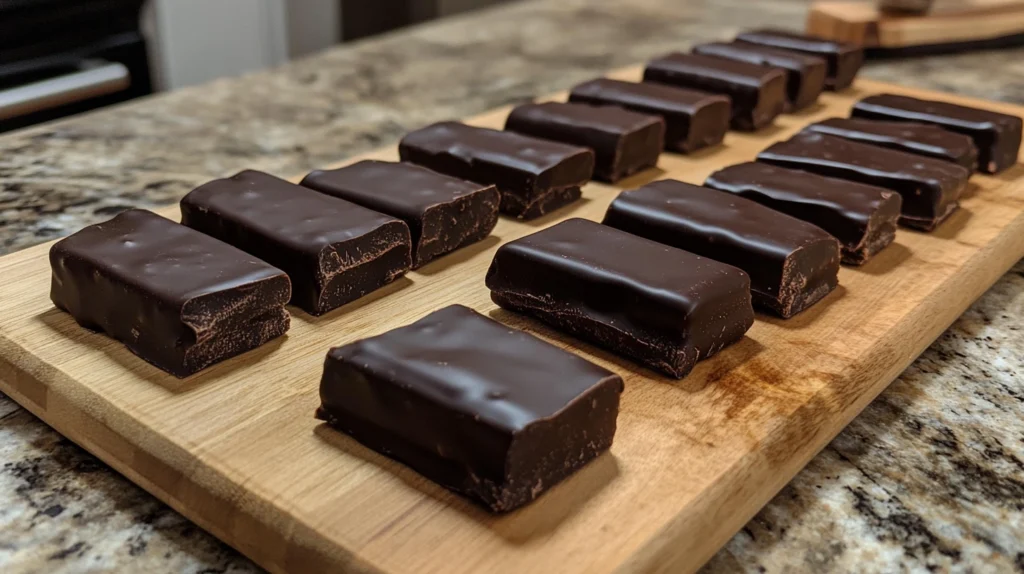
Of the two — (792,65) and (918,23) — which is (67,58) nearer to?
(792,65)

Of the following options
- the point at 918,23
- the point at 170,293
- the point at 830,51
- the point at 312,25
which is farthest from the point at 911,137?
the point at 312,25

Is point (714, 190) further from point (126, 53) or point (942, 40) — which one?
point (126, 53)

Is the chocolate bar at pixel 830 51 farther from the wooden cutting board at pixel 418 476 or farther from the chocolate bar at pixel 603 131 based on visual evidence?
the wooden cutting board at pixel 418 476

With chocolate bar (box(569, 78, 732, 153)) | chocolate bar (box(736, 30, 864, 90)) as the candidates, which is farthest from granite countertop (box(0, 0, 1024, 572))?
chocolate bar (box(569, 78, 732, 153))

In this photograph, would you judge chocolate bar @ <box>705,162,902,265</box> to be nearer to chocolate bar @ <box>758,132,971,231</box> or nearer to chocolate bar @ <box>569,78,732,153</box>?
chocolate bar @ <box>758,132,971,231</box>

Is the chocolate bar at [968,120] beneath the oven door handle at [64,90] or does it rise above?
above

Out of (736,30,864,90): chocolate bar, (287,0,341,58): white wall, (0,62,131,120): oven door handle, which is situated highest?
(736,30,864,90): chocolate bar

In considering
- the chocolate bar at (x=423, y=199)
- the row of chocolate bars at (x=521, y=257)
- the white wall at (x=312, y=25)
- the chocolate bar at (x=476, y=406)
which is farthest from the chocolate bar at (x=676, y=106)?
the white wall at (x=312, y=25)
